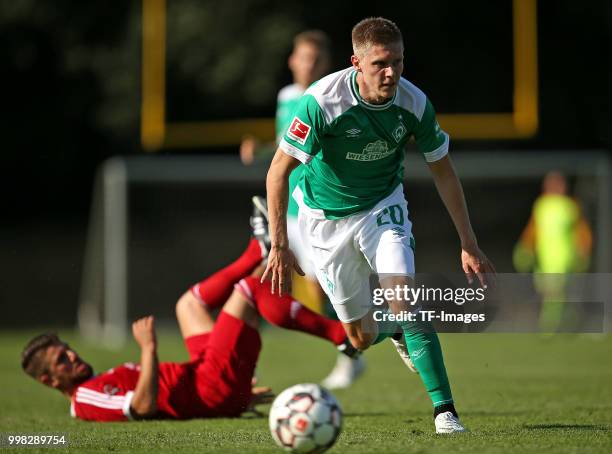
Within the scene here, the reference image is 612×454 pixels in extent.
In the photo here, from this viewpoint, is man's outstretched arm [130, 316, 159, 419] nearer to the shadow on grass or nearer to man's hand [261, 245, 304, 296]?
man's hand [261, 245, 304, 296]

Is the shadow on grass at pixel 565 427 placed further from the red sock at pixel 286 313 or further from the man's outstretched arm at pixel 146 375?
the man's outstretched arm at pixel 146 375

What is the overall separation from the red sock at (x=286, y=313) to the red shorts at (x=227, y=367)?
0.51ft

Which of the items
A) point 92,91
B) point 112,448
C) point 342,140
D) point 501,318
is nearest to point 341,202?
point 342,140

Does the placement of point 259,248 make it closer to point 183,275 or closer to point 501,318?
point 501,318

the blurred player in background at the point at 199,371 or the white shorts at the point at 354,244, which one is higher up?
the white shorts at the point at 354,244

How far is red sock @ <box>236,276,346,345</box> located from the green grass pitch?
0.54 m

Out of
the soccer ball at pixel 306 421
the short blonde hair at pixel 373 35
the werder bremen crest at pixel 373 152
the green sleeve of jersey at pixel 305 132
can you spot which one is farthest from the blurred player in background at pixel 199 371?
the short blonde hair at pixel 373 35

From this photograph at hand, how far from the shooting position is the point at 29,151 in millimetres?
22500

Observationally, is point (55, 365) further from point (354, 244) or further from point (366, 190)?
point (366, 190)

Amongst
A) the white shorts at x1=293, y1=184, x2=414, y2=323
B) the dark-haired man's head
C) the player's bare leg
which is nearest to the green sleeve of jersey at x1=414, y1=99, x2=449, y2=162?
the white shorts at x1=293, y1=184, x2=414, y2=323

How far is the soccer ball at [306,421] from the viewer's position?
4.62 m

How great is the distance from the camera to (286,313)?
6.46 m

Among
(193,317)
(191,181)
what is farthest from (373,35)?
(191,181)

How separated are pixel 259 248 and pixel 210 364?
905mm
